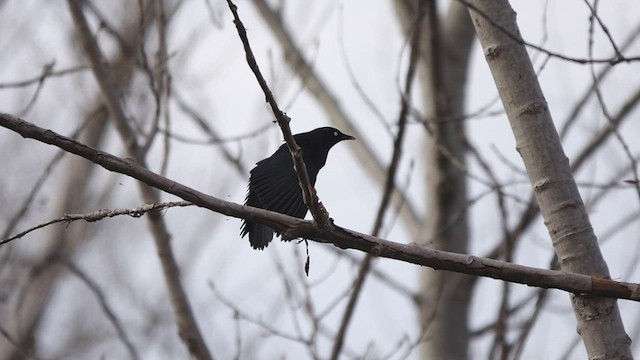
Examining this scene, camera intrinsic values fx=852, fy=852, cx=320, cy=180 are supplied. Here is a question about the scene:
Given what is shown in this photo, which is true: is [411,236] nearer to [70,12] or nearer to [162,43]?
[162,43]

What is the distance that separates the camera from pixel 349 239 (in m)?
2.39

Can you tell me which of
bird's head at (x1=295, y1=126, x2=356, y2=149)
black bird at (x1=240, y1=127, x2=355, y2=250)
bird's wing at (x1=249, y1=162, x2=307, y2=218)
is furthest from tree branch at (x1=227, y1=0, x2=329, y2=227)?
bird's head at (x1=295, y1=126, x2=356, y2=149)

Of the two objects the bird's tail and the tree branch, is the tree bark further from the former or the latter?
the bird's tail

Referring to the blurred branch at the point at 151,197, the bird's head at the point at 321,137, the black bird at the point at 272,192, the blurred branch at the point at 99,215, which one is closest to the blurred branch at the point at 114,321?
the blurred branch at the point at 151,197

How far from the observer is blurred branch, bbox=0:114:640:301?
Answer: 7.35 ft

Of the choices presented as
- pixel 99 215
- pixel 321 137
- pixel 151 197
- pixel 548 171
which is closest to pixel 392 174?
pixel 321 137

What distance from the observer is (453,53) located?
227 inches

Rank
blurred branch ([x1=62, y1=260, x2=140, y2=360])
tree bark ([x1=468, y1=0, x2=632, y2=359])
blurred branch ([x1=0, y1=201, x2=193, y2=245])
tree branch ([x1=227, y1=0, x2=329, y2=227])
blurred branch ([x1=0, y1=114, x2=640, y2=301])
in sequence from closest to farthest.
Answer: tree branch ([x1=227, y1=0, x2=329, y2=227]) → blurred branch ([x1=0, y1=114, x2=640, y2=301]) → blurred branch ([x1=0, y1=201, x2=193, y2=245]) → tree bark ([x1=468, y1=0, x2=632, y2=359]) → blurred branch ([x1=62, y1=260, x2=140, y2=360])

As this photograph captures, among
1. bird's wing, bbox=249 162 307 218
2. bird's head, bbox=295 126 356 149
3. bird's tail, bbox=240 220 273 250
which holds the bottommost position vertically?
bird's tail, bbox=240 220 273 250

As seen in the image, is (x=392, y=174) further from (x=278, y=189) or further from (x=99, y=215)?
(x=99, y=215)

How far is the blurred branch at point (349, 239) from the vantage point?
88.2 inches

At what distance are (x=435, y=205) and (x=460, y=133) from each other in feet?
1.76

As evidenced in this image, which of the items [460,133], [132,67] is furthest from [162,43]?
[460,133]

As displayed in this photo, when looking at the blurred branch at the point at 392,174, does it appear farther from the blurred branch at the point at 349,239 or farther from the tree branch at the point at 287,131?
the tree branch at the point at 287,131
